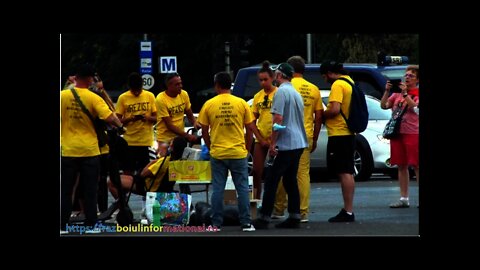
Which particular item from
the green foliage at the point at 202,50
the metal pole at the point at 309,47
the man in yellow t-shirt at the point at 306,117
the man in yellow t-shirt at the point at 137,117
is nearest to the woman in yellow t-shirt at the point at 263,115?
the man in yellow t-shirt at the point at 306,117

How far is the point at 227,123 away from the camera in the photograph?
12844 millimetres

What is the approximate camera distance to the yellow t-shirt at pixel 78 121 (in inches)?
482

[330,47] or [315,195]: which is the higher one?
[330,47]

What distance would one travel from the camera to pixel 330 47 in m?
45.5

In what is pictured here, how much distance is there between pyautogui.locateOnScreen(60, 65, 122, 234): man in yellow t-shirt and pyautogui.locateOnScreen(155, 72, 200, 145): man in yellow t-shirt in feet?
6.70

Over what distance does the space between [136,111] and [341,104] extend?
2300mm

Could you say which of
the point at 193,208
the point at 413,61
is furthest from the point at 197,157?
the point at 413,61

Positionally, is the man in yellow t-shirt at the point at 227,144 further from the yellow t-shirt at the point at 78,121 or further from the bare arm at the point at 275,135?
the yellow t-shirt at the point at 78,121

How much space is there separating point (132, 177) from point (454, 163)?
5701 mm

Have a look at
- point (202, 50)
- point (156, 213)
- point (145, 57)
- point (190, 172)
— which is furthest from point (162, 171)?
point (202, 50)

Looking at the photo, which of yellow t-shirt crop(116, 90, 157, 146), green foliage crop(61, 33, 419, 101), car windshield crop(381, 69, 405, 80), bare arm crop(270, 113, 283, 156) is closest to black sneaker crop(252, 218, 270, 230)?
bare arm crop(270, 113, 283, 156)

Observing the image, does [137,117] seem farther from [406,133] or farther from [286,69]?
[406,133]
